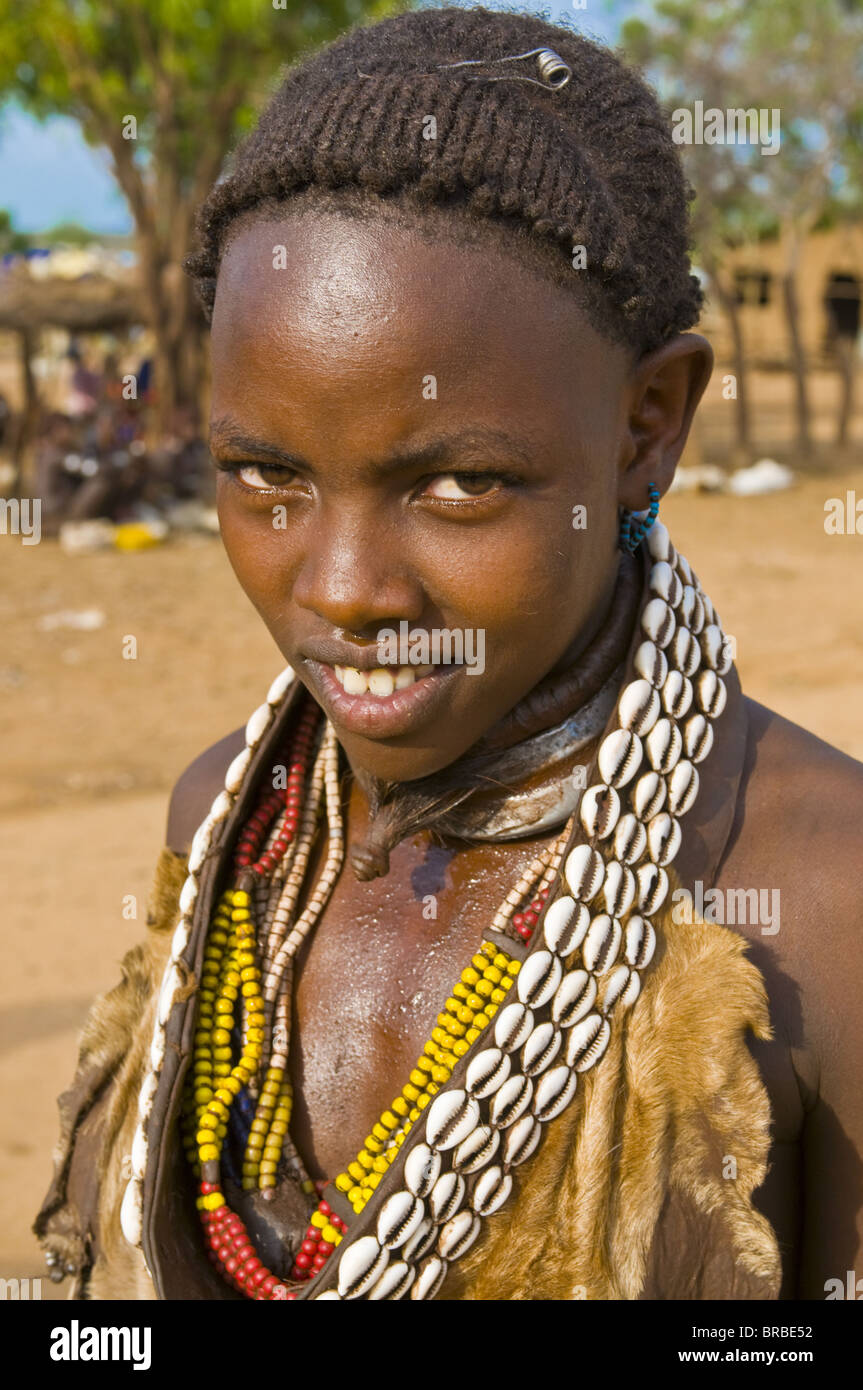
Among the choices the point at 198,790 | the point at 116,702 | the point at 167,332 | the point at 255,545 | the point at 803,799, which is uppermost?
the point at 167,332

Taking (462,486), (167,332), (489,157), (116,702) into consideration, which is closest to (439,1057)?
(462,486)

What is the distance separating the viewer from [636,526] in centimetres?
167

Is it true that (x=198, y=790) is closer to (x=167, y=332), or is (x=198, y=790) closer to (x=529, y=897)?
(x=529, y=897)

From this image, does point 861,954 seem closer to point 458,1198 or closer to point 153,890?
point 458,1198

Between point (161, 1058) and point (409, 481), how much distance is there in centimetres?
85

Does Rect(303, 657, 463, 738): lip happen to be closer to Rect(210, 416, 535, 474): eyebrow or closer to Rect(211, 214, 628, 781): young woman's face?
Rect(211, 214, 628, 781): young woman's face

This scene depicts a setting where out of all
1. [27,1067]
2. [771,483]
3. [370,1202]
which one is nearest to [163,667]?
[27,1067]

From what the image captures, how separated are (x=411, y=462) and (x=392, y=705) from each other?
0.28 meters

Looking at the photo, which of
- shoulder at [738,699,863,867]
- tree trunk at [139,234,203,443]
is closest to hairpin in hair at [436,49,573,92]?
shoulder at [738,699,863,867]

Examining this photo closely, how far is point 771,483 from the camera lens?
1584 cm

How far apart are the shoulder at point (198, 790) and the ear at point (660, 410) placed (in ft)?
2.67

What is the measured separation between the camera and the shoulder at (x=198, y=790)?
2086 mm

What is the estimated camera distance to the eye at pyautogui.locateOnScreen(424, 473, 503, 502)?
137 cm

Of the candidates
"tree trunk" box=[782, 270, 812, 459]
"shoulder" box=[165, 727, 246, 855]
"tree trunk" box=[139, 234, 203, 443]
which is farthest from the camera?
"tree trunk" box=[782, 270, 812, 459]
